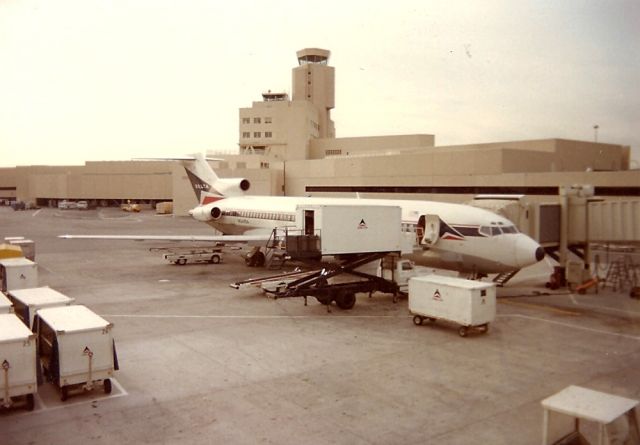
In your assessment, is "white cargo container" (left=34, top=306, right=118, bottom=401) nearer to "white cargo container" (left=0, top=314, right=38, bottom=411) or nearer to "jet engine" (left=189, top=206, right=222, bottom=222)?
"white cargo container" (left=0, top=314, right=38, bottom=411)

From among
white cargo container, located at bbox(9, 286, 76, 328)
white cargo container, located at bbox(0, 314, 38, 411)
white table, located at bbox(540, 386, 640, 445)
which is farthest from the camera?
white cargo container, located at bbox(9, 286, 76, 328)

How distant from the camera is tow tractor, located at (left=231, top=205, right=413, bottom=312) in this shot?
19531 millimetres

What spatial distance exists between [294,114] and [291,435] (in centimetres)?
7531

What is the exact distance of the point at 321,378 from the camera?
12.8 meters

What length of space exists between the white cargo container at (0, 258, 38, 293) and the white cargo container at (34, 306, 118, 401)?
9546 millimetres

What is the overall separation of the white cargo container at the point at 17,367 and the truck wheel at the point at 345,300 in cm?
1087

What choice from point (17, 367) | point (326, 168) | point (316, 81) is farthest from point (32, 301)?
point (316, 81)

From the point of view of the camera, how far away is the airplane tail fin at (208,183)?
1505 inches

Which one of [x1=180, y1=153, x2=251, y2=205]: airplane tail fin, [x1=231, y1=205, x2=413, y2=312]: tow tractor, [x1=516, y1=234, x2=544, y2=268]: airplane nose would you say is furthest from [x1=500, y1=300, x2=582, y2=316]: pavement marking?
[x1=180, y1=153, x2=251, y2=205]: airplane tail fin

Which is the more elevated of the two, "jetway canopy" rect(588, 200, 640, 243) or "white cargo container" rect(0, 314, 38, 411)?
"jetway canopy" rect(588, 200, 640, 243)

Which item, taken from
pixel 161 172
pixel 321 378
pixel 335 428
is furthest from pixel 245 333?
pixel 161 172

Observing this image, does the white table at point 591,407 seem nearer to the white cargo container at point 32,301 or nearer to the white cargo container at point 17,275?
the white cargo container at point 32,301

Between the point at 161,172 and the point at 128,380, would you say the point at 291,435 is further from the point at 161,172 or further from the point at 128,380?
the point at 161,172

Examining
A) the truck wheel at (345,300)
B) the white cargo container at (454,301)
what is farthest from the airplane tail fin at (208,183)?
the white cargo container at (454,301)
